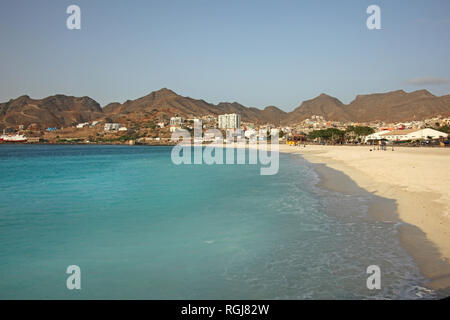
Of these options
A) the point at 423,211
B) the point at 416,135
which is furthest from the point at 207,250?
the point at 416,135

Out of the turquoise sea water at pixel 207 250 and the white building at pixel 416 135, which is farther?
the white building at pixel 416 135

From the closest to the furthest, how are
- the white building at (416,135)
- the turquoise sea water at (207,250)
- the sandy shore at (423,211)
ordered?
the turquoise sea water at (207,250) → the sandy shore at (423,211) → the white building at (416,135)

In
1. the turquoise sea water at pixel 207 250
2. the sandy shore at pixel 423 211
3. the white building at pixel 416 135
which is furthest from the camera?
the white building at pixel 416 135

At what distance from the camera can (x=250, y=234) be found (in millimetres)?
9961

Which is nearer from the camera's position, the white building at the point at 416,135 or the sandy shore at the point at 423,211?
the sandy shore at the point at 423,211

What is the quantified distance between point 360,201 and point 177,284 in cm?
962

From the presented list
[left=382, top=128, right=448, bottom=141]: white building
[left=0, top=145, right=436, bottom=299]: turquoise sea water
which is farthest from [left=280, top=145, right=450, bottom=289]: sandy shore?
[left=382, top=128, right=448, bottom=141]: white building

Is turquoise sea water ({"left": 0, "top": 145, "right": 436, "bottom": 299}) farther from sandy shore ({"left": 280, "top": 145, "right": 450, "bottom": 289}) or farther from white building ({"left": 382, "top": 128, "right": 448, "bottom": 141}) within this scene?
white building ({"left": 382, "top": 128, "right": 448, "bottom": 141})

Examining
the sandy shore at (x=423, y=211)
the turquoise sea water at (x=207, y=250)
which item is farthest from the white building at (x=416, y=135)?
the turquoise sea water at (x=207, y=250)

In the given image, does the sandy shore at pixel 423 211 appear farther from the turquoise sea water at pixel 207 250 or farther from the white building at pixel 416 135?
the white building at pixel 416 135

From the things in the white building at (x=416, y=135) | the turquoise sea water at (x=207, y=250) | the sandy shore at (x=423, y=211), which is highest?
the white building at (x=416, y=135)

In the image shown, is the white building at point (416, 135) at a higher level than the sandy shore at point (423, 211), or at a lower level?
higher

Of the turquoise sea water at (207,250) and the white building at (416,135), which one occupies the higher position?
the white building at (416,135)
